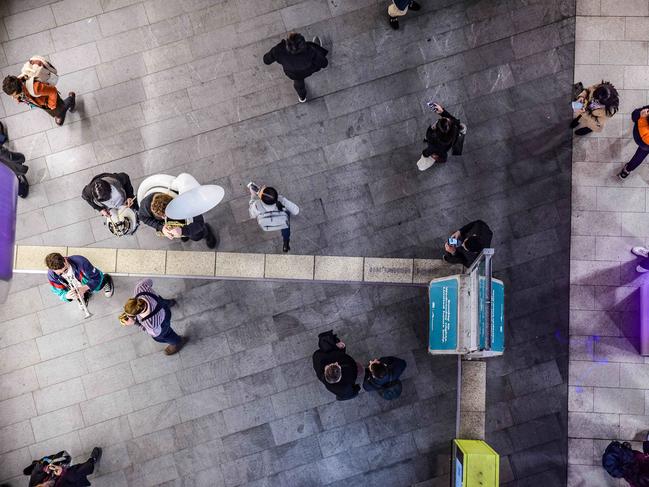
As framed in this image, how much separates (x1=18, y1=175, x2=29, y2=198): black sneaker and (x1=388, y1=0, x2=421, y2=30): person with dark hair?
6215mm

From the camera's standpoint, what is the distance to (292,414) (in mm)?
6773

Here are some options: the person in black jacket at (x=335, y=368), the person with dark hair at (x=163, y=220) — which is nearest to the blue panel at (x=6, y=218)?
the person with dark hair at (x=163, y=220)

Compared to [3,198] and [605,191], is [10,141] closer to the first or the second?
[3,198]

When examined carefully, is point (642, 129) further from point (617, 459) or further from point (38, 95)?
point (38, 95)

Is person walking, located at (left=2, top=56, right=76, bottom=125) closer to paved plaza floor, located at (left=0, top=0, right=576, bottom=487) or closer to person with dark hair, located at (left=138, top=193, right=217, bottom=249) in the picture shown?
paved plaza floor, located at (left=0, top=0, right=576, bottom=487)

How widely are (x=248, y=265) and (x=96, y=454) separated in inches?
139

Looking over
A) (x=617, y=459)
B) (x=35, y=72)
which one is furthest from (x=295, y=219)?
(x=617, y=459)

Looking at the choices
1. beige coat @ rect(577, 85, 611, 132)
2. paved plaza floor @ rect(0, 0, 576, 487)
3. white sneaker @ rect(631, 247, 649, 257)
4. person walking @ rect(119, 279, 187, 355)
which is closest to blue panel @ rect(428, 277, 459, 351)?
paved plaza floor @ rect(0, 0, 576, 487)

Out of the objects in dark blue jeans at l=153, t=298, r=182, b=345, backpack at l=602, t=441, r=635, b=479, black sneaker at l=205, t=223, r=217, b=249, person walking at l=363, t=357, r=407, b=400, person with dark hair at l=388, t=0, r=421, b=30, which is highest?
person with dark hair at l=388, t=0, r=421, b=30

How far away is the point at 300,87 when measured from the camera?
6789 mm

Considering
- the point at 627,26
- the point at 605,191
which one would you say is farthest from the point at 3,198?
the point at 627,26

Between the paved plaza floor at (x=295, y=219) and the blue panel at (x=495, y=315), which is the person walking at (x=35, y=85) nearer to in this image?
the paved plaza floor at (x=295, y=219)

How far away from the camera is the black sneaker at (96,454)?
6.64 meters

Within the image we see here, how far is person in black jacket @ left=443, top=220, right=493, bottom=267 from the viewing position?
5.69 meters
